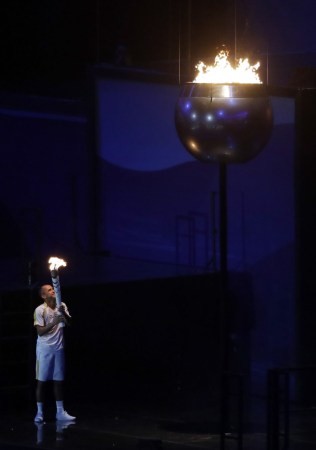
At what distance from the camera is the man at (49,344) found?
1458cm

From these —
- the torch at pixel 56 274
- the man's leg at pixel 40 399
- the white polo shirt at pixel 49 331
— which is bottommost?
the man's leg at pixel 40 399

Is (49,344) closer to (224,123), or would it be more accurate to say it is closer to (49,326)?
(49,326)

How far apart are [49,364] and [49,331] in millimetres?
411

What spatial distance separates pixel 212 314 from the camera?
17625mm

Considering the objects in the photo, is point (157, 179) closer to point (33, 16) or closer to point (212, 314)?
point (212, 314)

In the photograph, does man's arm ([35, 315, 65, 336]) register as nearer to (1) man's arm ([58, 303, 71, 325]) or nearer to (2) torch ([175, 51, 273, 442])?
(1) man's arm ([58, 303, 71, 325])

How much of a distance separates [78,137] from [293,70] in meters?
4.77

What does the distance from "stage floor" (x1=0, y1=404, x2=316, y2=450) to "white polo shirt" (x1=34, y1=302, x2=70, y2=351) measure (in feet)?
3.09

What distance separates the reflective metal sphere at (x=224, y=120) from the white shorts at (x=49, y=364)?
3.72m

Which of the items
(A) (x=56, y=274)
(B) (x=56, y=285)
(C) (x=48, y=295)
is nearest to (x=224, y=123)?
(A) (x=56, y=274)

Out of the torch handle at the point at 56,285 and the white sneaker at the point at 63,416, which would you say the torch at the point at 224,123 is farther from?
the white sneaker at the point at 63,416

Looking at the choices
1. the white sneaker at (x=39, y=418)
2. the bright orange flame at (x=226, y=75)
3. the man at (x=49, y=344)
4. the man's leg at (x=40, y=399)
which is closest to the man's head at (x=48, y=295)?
the man at (x=49, y=344)

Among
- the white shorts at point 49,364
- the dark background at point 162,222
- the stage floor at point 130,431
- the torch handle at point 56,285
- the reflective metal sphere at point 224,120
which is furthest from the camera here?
the dark background at point 162,222

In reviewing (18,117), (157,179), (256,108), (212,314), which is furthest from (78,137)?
(256,108)
